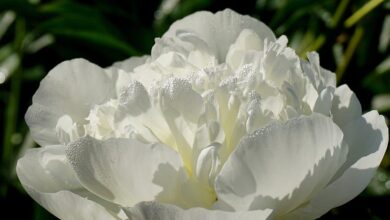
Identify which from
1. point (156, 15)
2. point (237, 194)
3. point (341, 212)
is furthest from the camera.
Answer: point (156, 15)

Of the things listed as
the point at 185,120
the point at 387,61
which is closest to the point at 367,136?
the point at 185,120

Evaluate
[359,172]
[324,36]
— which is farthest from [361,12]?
[359,172]

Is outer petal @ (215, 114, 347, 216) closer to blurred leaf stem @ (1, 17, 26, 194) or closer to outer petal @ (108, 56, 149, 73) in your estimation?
outer petal @ (108, 56, 149, 73)

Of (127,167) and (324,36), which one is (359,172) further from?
(324,36)

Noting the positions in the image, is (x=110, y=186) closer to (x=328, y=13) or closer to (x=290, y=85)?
(x=290, y=85)

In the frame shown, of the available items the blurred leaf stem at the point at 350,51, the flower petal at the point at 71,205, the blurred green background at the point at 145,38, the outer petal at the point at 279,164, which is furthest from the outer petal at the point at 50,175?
the blurred leaf stem at the point at 350,51

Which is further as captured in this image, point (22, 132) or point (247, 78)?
point (22, 132)

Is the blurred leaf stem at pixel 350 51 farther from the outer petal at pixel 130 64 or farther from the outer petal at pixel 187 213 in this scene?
the outer petal at pixel 187 213
